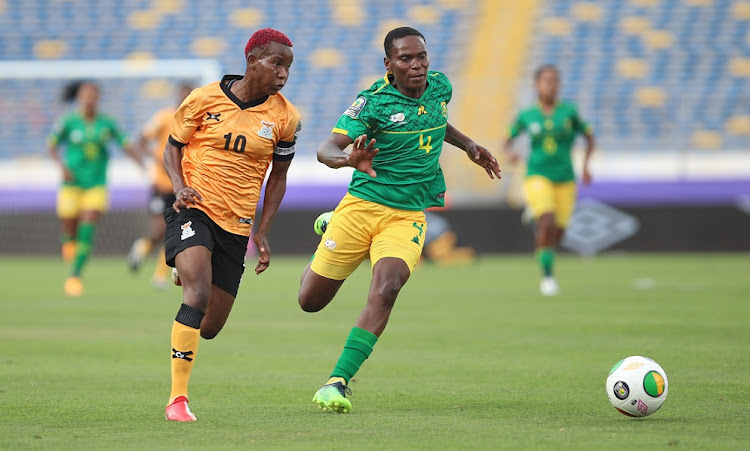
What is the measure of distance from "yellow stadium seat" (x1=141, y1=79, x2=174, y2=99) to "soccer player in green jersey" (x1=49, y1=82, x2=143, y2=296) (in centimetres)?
1125

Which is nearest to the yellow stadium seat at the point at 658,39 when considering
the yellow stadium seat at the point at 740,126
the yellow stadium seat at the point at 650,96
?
the yellow stadium seat at the point at 650,96

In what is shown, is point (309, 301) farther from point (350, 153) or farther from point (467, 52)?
point (467, 52)

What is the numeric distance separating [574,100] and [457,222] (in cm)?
606

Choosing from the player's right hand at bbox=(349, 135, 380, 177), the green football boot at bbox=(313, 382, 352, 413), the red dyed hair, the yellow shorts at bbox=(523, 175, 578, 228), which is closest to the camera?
the player's right hand at bbox=(349, 135, 380, 177)

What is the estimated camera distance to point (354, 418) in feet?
21.6

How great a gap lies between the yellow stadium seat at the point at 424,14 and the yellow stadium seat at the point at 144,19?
706 centimetres

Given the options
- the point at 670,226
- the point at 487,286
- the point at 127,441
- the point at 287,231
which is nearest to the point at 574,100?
the point at 670,226

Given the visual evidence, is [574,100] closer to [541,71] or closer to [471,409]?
[541,71]

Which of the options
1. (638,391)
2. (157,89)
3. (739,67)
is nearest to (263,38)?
(638,391)

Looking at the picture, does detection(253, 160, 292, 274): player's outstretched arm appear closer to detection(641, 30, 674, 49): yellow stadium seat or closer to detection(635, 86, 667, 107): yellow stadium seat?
detection(635, 86, 667, 107): yellow stadium seat

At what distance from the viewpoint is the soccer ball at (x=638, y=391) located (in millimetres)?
6480

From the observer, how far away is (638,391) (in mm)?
6480

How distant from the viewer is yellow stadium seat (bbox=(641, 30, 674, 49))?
3053 cm

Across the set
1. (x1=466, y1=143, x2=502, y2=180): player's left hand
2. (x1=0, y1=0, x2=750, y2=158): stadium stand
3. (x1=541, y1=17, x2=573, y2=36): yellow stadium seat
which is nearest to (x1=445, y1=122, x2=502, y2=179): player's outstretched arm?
(x1=466, y1=143, x2=502, y2=180): player's left hand
